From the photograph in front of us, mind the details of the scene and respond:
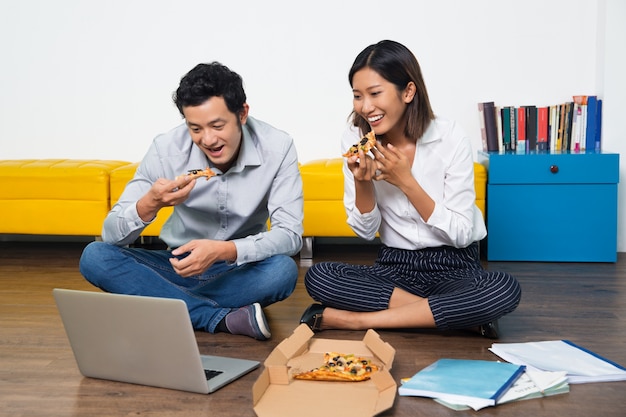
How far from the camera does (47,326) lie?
2.77 m

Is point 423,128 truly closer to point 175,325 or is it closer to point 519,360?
point 519,360

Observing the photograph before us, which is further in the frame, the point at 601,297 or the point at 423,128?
the point at 601,297

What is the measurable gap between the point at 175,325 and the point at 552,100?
3075 mm

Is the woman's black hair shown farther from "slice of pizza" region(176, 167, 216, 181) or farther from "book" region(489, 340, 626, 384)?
"book" region(489, 340, 626, 384)

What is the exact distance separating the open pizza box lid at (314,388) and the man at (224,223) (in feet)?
1.16

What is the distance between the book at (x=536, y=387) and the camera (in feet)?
6.52

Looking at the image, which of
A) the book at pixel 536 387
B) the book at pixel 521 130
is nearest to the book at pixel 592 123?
the book at pixel 521 130

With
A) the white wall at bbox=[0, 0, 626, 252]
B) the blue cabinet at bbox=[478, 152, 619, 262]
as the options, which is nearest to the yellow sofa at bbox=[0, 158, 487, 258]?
the blue cabinet at bbox=[478, 152, 619, 262]

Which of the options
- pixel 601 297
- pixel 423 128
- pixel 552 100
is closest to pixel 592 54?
pixel 552 100

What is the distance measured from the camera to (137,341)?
6.64 feet

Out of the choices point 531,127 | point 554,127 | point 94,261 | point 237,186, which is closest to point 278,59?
point 531,127

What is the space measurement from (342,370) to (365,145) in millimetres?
714

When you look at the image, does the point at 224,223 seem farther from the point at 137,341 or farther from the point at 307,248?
the point at 307,248

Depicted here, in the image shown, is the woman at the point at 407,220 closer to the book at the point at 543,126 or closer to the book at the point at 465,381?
the book at the point at 465,381
